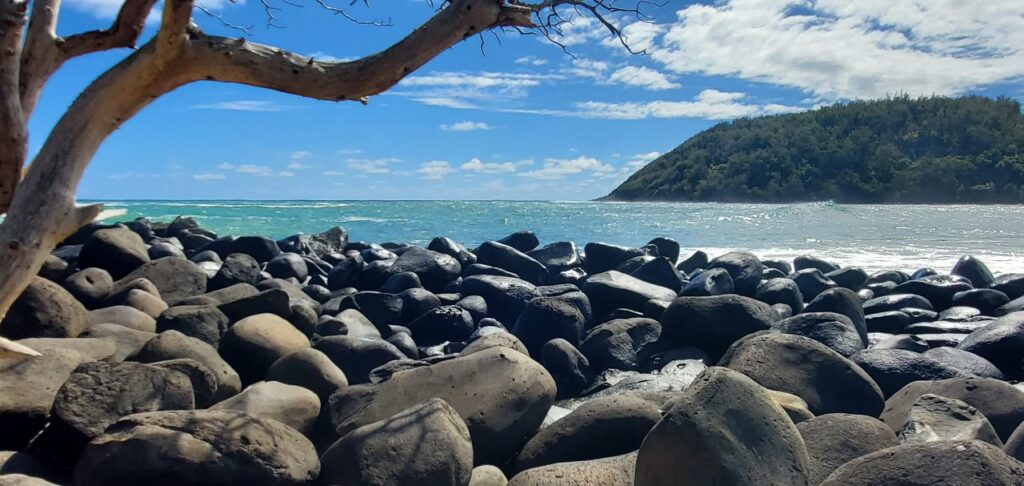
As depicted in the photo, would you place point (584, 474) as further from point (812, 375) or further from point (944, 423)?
point (812, 375)

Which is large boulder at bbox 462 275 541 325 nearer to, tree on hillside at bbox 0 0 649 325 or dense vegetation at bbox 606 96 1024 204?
tree on hillside at bbox 0 0 649 325

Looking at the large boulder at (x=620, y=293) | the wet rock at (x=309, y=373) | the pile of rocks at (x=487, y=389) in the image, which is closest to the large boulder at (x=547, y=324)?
the pile of rocks at (x=487, y=389)

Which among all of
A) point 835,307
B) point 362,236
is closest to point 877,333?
point 835,307

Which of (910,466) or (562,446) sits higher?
(910,466)

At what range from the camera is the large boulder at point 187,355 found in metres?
4.94

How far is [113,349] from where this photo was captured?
16.6 ft

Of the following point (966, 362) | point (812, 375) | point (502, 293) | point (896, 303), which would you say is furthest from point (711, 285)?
point (812, 375)

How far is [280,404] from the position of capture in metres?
4.43

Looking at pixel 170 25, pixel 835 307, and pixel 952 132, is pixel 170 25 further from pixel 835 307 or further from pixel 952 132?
pixel 952 132

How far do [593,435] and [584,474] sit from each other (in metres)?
0.49

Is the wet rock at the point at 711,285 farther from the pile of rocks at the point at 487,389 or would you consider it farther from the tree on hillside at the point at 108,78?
the tree on hillside at the point at 108,78

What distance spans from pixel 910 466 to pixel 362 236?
27.6 m

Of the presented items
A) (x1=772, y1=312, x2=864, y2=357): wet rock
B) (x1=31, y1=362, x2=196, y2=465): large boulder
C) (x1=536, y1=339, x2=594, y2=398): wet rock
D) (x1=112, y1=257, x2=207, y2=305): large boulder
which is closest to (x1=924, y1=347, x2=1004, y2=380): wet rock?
(x1=772, y1=312, x2=864, y2=357): wet rock

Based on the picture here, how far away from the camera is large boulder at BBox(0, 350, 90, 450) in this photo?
146 inches
